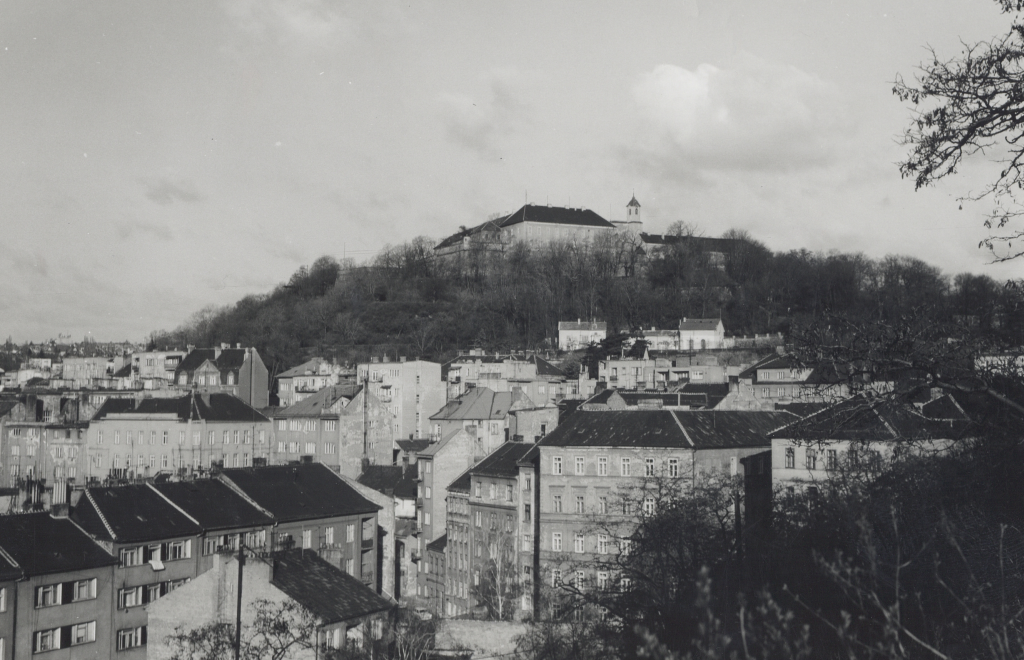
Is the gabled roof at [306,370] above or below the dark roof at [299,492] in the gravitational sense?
above

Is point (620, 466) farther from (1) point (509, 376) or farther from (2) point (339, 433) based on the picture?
(1) point (509, 376)

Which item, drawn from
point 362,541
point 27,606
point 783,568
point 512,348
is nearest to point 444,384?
point 512,348

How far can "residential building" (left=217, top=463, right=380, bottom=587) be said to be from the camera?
122ft

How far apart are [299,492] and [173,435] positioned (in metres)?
28.4

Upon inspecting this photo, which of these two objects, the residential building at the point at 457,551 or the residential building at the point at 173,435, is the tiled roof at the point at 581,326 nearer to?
the residential building at the point at 173,435

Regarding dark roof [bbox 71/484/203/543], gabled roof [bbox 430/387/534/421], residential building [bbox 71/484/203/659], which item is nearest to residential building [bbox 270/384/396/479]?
gabled roof [bbox 430/387/534/421]

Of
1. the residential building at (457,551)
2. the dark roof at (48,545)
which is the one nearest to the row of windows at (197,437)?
the residential building at (457,551)

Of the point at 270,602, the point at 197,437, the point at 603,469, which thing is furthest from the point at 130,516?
the point at 197,437

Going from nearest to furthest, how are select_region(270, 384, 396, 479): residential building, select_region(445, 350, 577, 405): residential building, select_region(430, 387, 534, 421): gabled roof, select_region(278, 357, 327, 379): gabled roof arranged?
select_region(430, 387, 534, 421): gabled roof, select_region(270, 384, 396, 479): residential building, select_region(445, 350, 577, 405): residential building, select_region(278, 357, 327, 379): gabled roof

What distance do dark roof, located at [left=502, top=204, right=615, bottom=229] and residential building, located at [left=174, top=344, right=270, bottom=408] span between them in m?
70.7

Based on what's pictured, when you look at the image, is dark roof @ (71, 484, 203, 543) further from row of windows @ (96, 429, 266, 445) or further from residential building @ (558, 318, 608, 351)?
residential building @ (558, 318, 608, 351)

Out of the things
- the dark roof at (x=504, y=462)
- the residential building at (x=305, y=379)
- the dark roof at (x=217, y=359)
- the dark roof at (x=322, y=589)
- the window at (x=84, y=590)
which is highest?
the dark roof at (x=217, y=359)

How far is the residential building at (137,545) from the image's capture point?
30.9m

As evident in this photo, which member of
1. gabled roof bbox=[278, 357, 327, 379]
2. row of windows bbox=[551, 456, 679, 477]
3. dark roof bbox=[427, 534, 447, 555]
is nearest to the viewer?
row of windows bbox=[551, 456, 679, 477]
